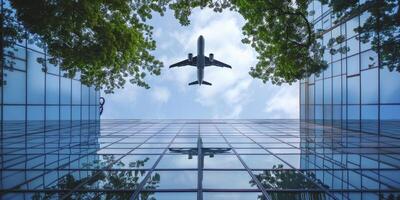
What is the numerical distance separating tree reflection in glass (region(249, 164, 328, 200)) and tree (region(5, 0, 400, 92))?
296 inches

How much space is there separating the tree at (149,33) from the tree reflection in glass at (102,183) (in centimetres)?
746

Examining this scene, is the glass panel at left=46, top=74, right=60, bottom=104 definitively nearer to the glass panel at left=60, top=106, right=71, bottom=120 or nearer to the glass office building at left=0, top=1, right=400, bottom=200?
the glass office building at left=0, top=1, right=400, bottom=200

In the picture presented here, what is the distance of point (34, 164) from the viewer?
11.4 metres

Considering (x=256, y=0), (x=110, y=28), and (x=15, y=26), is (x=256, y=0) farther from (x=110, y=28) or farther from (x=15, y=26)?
(x=15, y=26)

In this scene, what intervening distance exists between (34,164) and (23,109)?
10.1 meters

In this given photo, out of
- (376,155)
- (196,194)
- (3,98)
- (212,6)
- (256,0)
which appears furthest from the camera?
(212,6)

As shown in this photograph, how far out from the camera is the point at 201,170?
34.7 feet

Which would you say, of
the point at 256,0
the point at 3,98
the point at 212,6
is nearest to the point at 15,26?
the point at 3,98

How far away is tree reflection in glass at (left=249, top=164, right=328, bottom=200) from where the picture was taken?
8.27 metres

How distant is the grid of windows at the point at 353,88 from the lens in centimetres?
1942

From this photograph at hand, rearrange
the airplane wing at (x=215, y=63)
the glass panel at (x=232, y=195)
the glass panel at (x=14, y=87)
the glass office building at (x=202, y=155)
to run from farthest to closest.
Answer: the airplane wing at (x=215, y=63) → the glass panel at (x=14, y=87) → the glass office building at (x=202, y=155) → the glass panel at (x=232, y=195)

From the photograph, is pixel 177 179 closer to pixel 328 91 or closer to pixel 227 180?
pixel 227 180

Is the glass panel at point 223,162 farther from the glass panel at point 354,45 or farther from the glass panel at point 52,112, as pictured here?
the glass panel at point 52,112

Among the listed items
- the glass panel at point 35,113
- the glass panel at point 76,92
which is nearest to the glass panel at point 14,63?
the glass panel at point 35,113
